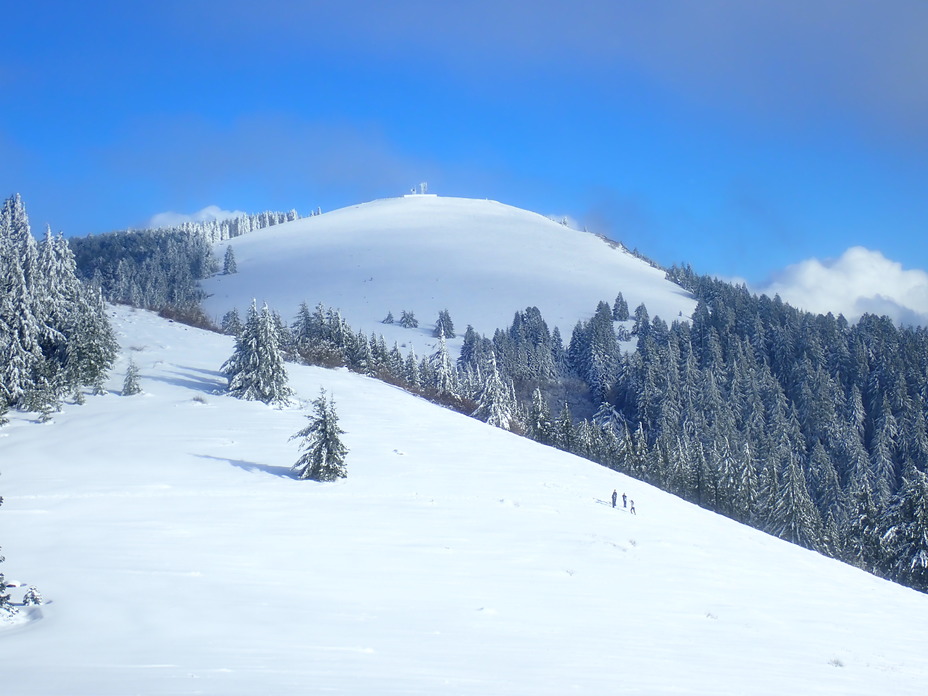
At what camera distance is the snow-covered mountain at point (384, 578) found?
9406 mm

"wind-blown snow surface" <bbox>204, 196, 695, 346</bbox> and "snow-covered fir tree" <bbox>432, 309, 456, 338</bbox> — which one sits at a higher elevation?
"wind-blown snow surface" <bbox>204, 196, 695, 346</bbox>

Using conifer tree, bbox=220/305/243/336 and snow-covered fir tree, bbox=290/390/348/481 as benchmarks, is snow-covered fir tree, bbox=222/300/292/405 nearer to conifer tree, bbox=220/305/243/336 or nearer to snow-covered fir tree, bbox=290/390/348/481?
snow-covered fir tree, bbox=290/390/348/481

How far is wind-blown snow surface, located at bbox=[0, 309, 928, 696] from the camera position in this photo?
9.33 metres

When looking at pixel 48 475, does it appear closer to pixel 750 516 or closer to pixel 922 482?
pixel 922 482

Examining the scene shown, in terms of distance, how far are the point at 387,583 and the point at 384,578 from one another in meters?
0.40

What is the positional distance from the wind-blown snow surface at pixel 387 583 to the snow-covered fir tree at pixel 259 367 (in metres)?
5.85

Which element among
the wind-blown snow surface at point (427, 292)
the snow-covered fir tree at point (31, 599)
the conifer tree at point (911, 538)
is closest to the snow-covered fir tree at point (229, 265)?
the wind-blown snow surface at point (427, 292)

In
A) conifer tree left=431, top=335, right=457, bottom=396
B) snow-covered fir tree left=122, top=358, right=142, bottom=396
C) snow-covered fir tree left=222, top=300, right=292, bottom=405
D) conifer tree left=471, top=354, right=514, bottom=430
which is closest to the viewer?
snow-covered fir tree left=122, top=358, right=142, bottom=396

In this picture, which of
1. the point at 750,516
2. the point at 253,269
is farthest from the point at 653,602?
the point at 253,269

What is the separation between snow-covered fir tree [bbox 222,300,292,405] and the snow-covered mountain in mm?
2248

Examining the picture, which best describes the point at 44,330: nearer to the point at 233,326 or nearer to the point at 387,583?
the point at 387,583

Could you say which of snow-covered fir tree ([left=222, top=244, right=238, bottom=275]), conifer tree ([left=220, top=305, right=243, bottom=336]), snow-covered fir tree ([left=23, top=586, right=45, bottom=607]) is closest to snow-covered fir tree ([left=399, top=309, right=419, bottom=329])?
conifer tree ([left=220, top=305, right=243, bottom=336])

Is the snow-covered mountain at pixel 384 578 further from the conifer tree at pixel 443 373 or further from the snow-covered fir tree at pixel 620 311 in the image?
the snow-covered fir tree at pixel 620 311

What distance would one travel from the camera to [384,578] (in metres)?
14.9
